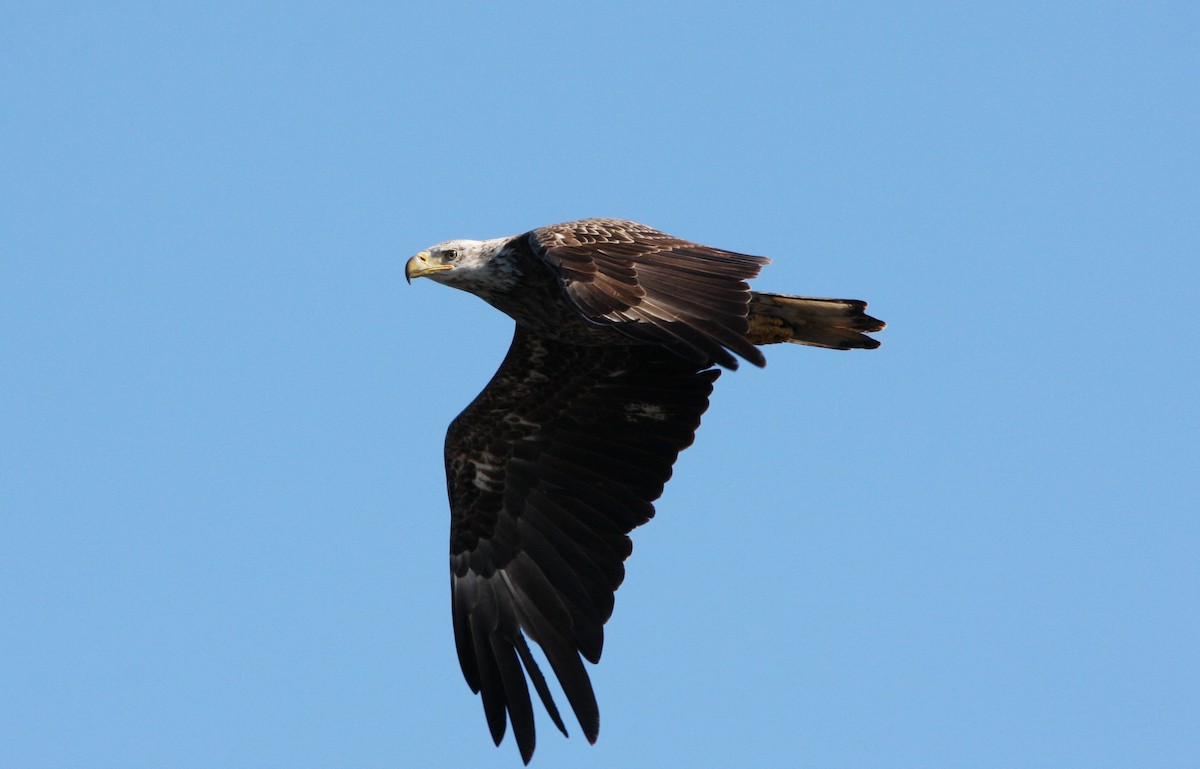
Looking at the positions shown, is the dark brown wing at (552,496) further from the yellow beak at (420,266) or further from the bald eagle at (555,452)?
the yellow beak at (420,266)

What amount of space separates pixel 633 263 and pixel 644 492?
7.54 ft

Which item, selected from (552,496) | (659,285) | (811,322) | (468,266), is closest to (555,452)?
(552,496)

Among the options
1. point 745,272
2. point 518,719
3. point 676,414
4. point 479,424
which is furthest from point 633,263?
point 518,719

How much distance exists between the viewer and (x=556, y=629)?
12047 mm

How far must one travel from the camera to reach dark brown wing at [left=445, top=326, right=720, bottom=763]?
12000 mm

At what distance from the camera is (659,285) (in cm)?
1008

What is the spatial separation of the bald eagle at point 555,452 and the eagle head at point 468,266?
0.4 inches

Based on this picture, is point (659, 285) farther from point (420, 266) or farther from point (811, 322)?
point (420, 266)

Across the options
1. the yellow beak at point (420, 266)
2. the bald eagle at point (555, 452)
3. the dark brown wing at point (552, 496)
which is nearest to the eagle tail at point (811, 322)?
the bald eagle at point (555, 452)

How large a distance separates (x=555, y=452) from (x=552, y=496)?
35cm

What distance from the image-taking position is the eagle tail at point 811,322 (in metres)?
11.5

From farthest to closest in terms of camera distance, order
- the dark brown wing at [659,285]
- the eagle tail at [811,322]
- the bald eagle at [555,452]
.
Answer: the bald eagle at [555,452] → the eagle tail at [811,322] → the dark brown wing at [659,285]

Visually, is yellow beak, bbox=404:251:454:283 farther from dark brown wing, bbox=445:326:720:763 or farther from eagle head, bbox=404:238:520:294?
dark brown wing, bbox=445:326:720:763

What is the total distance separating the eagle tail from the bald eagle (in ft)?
0.03
